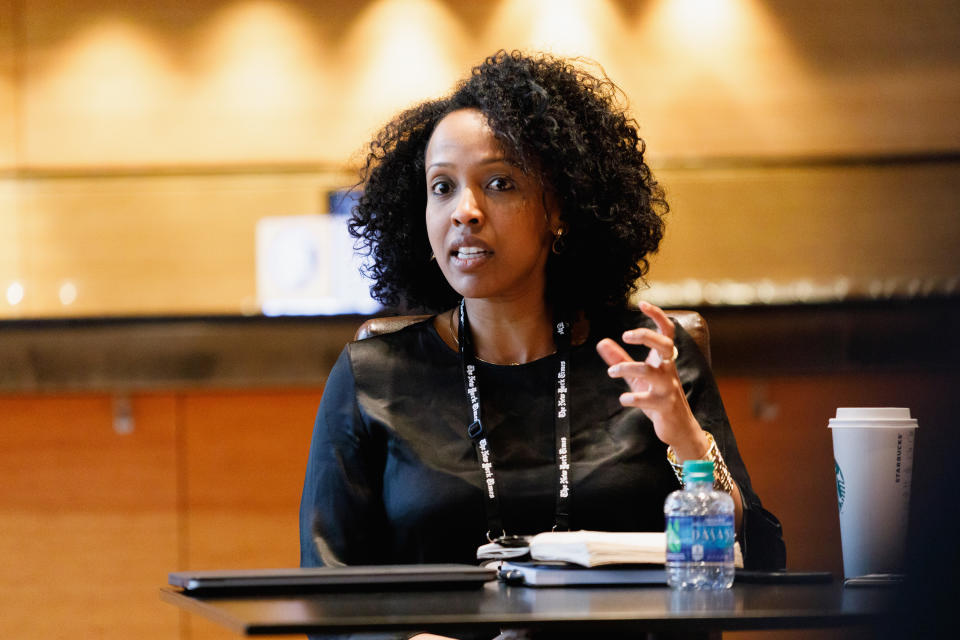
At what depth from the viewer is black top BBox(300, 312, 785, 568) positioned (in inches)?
60.5

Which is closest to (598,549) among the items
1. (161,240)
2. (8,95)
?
(161,240)

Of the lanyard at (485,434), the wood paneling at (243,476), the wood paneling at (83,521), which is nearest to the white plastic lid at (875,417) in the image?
the lanyard at (485,434)

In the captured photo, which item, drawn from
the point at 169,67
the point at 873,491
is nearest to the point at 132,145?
the point at 169,67

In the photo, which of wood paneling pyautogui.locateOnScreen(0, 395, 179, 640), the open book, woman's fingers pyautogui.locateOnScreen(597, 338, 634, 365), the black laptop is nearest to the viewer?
the black laptop

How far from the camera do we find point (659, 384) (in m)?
1.33

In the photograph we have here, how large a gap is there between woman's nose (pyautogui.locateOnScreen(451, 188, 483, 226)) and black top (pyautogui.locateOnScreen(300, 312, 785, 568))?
213 millimetres

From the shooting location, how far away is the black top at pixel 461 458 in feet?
5.04

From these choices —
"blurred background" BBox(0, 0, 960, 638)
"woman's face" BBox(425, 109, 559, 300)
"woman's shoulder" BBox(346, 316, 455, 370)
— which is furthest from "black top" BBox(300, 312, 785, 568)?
"blurred background" BBox(0, 0, 960, 638)

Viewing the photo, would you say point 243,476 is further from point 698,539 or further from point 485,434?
point 698,539

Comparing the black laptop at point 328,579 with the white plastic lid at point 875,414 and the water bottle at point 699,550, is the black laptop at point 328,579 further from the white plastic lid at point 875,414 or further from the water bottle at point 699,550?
the white plastic lid at point 875,414

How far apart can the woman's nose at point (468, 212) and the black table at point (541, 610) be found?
0.66m

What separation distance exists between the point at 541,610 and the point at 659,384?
17.1 inches

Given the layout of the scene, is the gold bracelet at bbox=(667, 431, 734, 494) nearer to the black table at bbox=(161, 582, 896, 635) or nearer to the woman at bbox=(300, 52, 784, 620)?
the woman at bbox=(300, 52, 784, 620)

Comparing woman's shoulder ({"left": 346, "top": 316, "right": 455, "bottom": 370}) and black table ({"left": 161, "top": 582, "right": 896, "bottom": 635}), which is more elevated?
woman's shoulder ({"left": 346, "top": 316, "right": 455, "bottom": 370})
